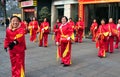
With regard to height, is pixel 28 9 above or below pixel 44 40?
above

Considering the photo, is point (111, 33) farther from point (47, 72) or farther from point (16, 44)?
point (16, 44)

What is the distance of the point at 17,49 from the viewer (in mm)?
8672

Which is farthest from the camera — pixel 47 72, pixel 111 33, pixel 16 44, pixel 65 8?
pixel 65 8

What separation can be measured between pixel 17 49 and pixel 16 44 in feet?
0.47

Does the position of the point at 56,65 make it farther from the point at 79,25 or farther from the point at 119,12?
the point at 119,12

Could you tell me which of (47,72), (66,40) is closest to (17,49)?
(47,72)

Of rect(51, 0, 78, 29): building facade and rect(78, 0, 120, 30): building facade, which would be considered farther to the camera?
rect(51, 0, 78, 29): building facade

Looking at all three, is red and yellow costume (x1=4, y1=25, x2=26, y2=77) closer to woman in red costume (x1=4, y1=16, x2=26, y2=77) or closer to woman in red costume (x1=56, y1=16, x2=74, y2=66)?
woman in red costume (x1=4, y1=16, x2=26, y2=77)

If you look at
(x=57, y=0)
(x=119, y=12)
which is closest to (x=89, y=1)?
(x=119, y=12)

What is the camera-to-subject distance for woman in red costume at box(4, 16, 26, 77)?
8578 mm

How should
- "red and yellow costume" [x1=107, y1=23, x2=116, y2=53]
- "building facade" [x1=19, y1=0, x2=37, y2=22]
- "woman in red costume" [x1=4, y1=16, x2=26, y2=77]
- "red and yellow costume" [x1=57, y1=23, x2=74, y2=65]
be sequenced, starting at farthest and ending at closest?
1. "building facade" [x1=19, y1=0, x2=37, y2=22]
2. "red and yellow costume" [x1=107, y1=23, x2=116, y2=53]
3. "red and yellow costume" [x1=57, y1=23, x2=74, y2=65]
4. "woman in red costume" [x1=4, y1=16, x2=26, y2=77]

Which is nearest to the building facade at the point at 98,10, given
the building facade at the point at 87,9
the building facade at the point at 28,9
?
the building facade at the point at 87,9

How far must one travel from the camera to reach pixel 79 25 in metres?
19.5

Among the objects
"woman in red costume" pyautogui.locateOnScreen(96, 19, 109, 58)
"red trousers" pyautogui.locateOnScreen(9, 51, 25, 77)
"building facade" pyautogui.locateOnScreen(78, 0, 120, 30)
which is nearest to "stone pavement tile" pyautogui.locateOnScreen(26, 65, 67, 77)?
"red trousers" pyautogui.locateOnScreen(9, 51, 25, 77)
